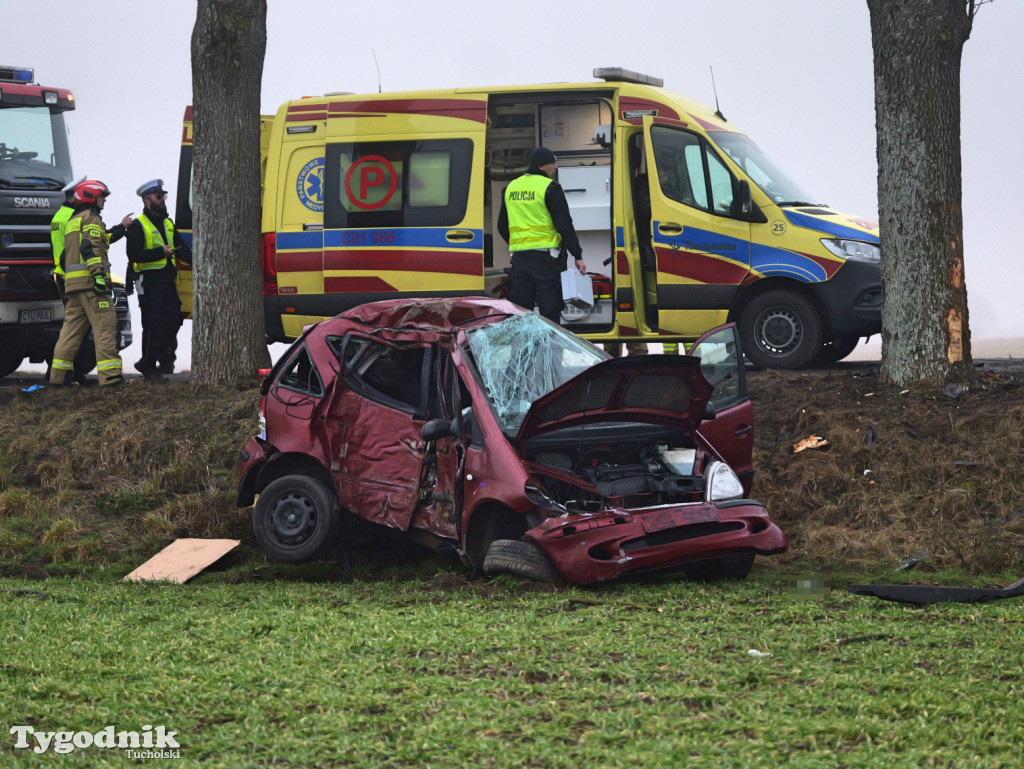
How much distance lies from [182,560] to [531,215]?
451 centimetres

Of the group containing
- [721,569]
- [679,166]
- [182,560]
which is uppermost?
[679,166]

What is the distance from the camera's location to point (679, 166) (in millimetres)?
11680

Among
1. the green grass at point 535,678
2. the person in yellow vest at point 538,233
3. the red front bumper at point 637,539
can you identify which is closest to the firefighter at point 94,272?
the person in yellow vest at point 538,233

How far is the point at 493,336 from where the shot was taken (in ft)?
24.7

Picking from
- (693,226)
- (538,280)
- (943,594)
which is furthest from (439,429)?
(693,226)

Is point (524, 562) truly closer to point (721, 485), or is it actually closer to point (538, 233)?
point (721, 485)

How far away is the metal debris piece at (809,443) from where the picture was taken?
954cm

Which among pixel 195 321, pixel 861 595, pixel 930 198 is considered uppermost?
pixel 930 198

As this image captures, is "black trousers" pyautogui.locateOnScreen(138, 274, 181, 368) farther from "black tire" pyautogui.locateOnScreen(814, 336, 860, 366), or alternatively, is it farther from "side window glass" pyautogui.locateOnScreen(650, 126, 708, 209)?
"black tire" pyautogui.locateOnScreen(814, 336, 860, 366)

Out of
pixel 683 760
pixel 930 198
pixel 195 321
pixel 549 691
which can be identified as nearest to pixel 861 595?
pixel 549 691

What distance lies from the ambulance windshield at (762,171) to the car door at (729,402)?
13.0 feet

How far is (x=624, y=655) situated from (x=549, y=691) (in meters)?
0.62

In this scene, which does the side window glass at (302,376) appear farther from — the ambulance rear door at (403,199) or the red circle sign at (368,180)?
the red circle sign at (368,180)

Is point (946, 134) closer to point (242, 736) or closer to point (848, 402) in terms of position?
point (848, 402)
